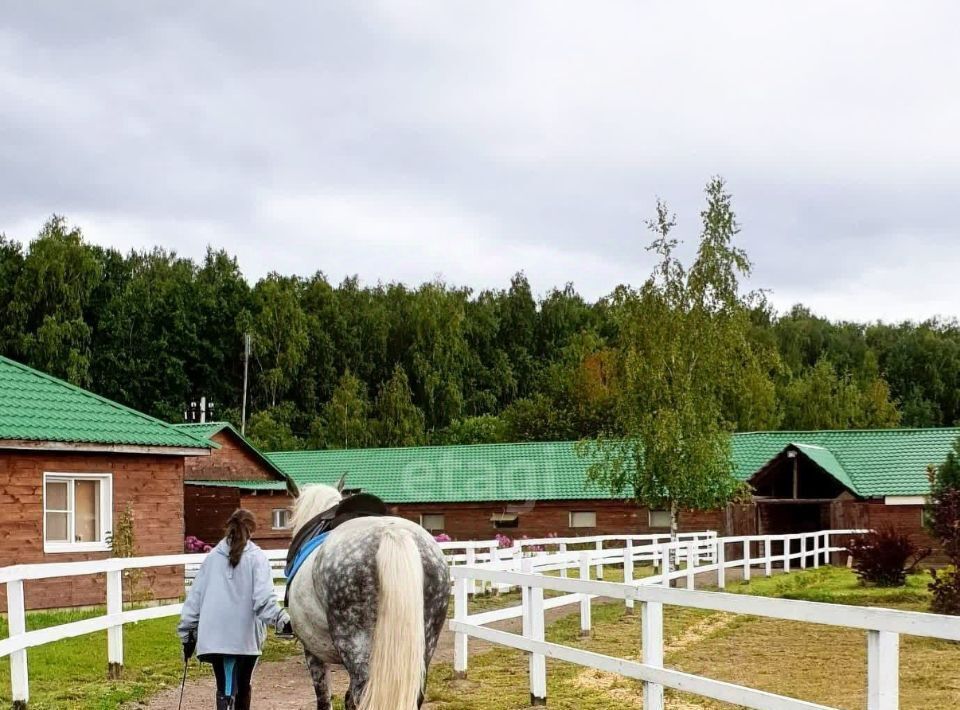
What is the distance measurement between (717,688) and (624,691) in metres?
4.06

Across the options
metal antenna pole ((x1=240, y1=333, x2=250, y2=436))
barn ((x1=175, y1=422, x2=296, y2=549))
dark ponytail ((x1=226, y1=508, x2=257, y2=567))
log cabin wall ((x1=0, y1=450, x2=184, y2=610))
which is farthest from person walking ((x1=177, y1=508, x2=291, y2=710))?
metal antenna pole ((x1=240, y1=333, x2=250, y2=436))

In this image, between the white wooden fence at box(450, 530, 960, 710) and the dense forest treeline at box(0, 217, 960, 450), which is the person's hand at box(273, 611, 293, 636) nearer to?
the white wooden fence at box(450, 530, 960, 710)

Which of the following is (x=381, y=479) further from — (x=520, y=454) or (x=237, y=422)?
(x=237, y=422)

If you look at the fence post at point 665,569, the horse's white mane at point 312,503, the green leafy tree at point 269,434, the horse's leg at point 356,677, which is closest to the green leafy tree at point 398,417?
the green leafy tree at point 269,434

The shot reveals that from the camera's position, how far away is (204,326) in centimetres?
6825

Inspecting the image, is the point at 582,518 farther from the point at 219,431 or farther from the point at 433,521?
the point at 219,431

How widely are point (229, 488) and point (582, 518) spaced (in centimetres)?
1285

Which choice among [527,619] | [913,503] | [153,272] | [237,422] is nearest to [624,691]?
[527,619]

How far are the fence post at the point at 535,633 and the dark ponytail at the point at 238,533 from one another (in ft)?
9.12

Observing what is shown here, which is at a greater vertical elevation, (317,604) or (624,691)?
(317,604)

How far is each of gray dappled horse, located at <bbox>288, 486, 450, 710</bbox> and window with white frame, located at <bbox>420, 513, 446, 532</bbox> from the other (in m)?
32.7

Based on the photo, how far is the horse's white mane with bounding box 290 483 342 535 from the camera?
8.13 metres

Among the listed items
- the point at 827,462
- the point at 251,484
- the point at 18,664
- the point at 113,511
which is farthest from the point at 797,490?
the point at 18,664

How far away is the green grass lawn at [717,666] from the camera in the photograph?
9.73 meters
